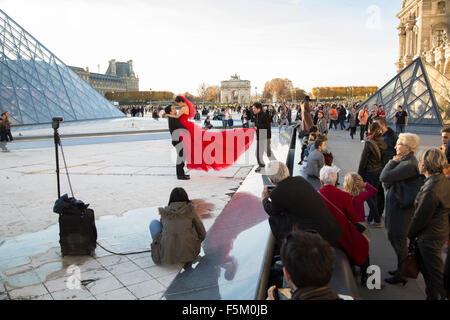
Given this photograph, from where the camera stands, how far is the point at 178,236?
3750 millimetres

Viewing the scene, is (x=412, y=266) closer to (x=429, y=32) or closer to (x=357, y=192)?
(x=357, y=192)

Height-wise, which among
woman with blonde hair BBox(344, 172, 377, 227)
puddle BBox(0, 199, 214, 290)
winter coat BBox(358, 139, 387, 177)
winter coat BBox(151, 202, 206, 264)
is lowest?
puddle BBox(0, 199, 214, 290)

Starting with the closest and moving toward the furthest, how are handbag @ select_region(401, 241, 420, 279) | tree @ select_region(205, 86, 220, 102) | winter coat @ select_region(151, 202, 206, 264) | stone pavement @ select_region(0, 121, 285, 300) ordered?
handbag @ select_region(401, 241, 420, 279) → stone pavement @ select_region(0, 121, 285, 300) → winter coat @ select_region(151, 202, 206, 264) → tree @ select_region(205, 86, 220, 102)

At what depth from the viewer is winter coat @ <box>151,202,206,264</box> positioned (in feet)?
12.3

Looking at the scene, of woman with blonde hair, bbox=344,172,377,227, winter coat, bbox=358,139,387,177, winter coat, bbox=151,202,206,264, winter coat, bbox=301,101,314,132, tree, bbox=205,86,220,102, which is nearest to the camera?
winter coat, bbox=151,202,206,264

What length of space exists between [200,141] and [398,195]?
5494mm

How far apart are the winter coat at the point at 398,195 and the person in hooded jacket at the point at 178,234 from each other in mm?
1962

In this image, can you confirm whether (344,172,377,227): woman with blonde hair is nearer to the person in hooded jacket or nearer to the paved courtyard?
the paved courtyard

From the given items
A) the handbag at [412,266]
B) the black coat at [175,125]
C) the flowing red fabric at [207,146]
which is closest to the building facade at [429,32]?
the flowing red fabric at [207,146]

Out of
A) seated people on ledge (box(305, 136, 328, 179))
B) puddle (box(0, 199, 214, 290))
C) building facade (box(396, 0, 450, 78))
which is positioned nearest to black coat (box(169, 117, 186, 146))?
puddle (box(0, 199, 214, 290))

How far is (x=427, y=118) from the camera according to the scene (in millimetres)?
19406

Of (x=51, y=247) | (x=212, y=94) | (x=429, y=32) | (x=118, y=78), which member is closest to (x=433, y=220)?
(x=51, y=247)

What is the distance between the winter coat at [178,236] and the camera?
373cm

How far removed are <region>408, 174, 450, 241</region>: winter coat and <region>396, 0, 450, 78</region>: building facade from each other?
48826mm
